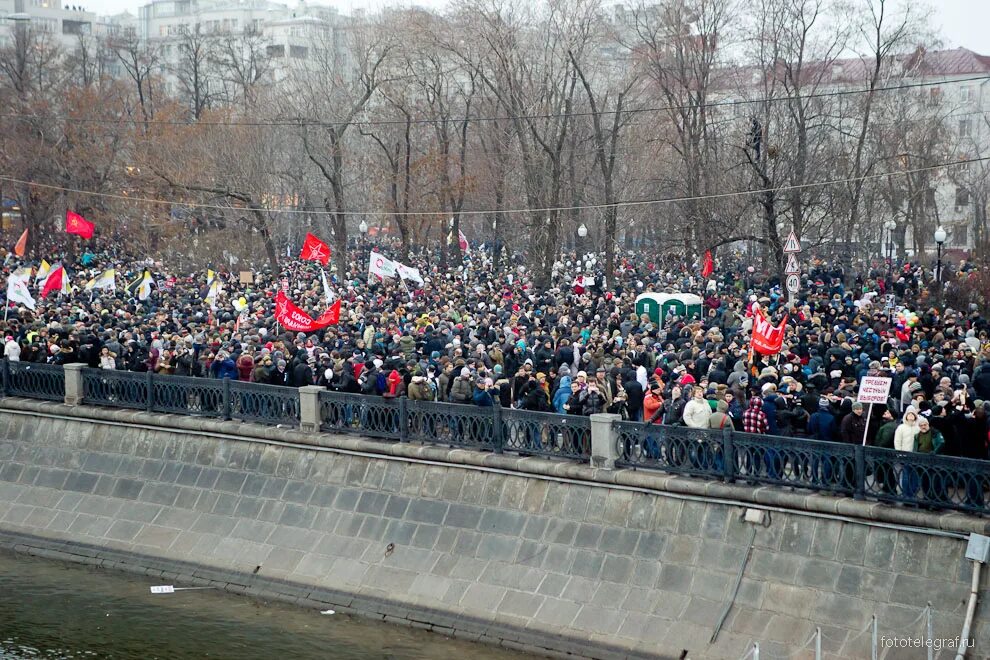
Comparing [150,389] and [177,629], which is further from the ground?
[150,389]

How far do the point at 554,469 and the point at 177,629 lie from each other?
515cm

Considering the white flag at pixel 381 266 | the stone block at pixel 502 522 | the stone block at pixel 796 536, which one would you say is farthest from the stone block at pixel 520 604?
the white flag at pixel 381 266

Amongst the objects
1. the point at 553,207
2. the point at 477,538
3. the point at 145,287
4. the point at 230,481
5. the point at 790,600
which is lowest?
the point at 790,600

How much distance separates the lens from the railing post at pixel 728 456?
1492 centimetres

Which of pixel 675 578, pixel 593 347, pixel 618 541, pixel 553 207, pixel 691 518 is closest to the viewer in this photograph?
pixel 675 578

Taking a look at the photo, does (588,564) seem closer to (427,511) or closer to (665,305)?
(427,511)

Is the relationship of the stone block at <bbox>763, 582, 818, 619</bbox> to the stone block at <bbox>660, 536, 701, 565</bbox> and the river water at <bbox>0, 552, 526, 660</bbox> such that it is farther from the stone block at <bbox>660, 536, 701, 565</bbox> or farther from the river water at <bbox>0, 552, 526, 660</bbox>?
the river water at <bbox>0, 552, 526, 660</bbox>

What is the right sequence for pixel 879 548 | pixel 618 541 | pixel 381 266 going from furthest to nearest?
pixel 381 266, pixel 618 541, pixel 879 548

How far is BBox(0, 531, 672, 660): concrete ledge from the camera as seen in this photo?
1488cm

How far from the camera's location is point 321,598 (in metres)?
17.0

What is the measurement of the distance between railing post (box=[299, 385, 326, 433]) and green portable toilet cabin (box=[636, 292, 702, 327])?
11.6m

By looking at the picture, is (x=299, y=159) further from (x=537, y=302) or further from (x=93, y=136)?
(x=537, y=302)

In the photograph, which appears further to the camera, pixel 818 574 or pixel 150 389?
pixel 150 389

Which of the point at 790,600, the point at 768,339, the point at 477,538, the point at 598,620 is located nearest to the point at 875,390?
the point at 790,600
